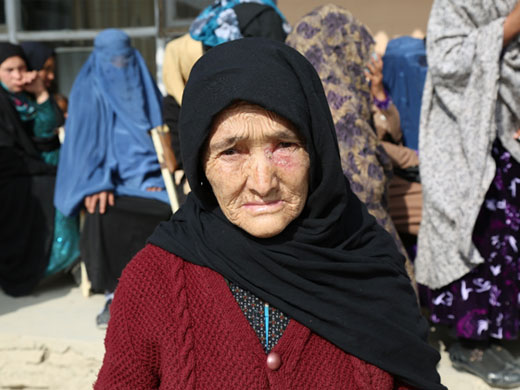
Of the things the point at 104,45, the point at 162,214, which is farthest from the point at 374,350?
the point at 104,45

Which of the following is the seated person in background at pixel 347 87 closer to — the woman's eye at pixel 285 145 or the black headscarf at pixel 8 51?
the woman's eye at pixel 285 145

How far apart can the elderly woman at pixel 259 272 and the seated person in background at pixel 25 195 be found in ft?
11.2

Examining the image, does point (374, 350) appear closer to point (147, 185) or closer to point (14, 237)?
point (147, 185)

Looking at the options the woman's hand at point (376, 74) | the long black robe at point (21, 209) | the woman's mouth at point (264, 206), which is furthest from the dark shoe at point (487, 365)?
the long black robe at point (21, 209)

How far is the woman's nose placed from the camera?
4.40 ft

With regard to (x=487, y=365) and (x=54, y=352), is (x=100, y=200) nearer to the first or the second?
(x=54, y=352)

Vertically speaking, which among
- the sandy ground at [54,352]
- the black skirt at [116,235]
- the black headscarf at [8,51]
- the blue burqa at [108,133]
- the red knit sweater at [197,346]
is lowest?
the sandy ground at [54,352]

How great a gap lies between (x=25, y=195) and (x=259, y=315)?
3689 mm

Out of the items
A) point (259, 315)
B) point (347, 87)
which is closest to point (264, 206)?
point (259, 315)

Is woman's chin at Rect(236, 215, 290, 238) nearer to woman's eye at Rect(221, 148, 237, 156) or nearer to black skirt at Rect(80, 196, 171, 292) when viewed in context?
woman's eye at Rect(221, 148, 237, 156)

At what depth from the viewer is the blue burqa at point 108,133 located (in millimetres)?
4258

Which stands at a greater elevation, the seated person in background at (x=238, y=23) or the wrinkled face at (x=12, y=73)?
the seated person in background at (x=238, y=23)

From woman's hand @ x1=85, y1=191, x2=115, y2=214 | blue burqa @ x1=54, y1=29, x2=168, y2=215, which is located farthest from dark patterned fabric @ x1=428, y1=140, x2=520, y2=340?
woman's hand @ x1=85, y1=191, x2=115, y2=214

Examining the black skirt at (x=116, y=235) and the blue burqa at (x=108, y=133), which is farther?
the blue burqa at (x=108, y=133)
